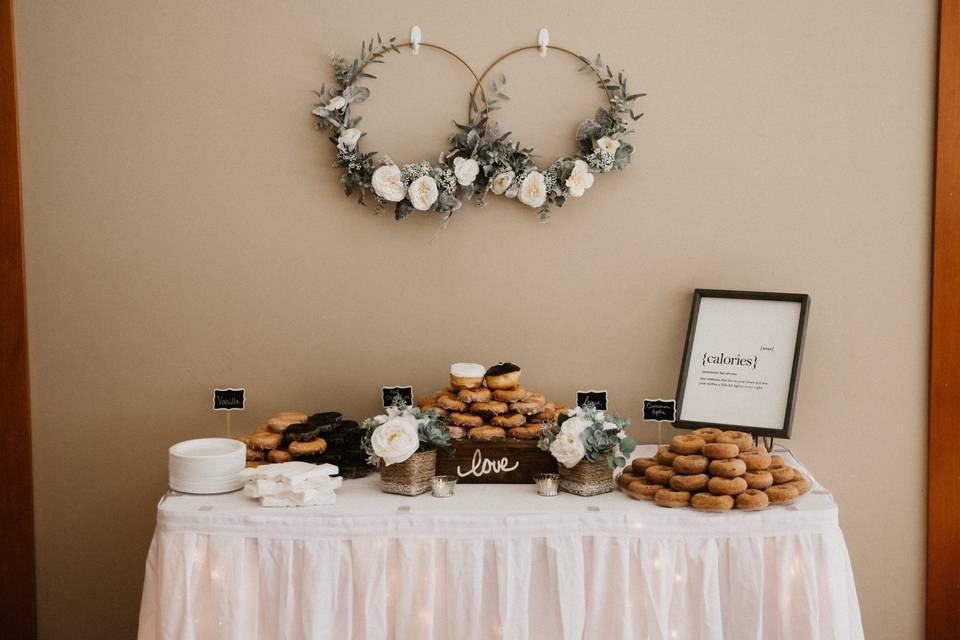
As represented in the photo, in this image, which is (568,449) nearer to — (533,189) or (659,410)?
(659,410)

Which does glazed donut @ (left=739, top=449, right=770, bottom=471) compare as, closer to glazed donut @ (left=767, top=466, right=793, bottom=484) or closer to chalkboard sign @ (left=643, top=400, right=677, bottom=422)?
glazed donut @ (left=767, top=466, right=793, bottom=484)

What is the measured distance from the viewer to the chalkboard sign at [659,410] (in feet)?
7.97

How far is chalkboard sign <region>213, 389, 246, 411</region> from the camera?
243cm

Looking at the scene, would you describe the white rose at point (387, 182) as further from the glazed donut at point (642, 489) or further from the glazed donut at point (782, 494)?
the glazed donut at point (782, 494)

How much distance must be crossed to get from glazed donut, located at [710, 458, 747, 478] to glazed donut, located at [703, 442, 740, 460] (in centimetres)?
2

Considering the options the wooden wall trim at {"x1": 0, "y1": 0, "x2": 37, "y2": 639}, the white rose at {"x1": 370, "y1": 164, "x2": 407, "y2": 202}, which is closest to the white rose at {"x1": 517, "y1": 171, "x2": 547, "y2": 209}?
the white rose at {"x1": 370, "y1": 164, "x2": 407, "y2": 202}

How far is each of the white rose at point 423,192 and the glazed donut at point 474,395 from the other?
62 centimetres

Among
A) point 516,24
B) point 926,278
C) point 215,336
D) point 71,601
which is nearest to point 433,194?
point 516,24

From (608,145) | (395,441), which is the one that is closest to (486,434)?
(395,441)

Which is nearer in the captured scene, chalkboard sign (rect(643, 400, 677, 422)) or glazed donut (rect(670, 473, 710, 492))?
glazed donut (rect(670, 473, 710, 492))

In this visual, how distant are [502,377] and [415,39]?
3.74 ft

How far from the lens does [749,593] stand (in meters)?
2.01

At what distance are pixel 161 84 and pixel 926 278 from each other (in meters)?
2.62

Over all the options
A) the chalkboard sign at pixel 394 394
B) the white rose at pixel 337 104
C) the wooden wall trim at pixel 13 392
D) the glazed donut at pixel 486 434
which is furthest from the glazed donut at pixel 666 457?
the wooden wall trim at pixel 13 392
